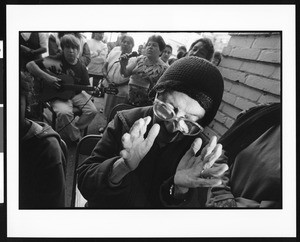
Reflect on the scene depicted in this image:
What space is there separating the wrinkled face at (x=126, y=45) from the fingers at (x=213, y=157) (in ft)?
2.26

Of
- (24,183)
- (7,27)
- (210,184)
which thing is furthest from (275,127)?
(7,27)

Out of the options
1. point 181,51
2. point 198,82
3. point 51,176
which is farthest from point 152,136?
point 51,176

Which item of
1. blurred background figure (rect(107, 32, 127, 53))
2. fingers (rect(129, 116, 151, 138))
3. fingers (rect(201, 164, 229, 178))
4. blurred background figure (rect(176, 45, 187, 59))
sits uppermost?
blurred background figure (rect(107, 32, 127, 53))

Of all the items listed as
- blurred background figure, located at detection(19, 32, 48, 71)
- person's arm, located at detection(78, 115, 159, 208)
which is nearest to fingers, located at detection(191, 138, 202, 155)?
person's arm, located at detection(78, 115, 159, 208)

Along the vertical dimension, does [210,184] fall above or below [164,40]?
below

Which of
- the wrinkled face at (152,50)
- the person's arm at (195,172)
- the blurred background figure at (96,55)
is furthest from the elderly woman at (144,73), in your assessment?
the person's arm at (195,172)

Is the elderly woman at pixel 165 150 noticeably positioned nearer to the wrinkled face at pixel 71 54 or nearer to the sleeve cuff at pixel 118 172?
the sleeve cuff at pixel 118 172

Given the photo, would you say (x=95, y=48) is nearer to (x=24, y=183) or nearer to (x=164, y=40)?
(x=164, y=40)

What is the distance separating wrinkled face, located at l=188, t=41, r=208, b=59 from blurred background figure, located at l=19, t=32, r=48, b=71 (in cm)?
77

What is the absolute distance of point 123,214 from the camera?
1.88 meters

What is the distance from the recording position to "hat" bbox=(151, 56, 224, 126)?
6.01 ft

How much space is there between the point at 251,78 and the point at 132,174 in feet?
2.65

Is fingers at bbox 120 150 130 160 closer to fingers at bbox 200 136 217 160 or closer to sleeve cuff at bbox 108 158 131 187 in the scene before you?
sleeve cuff at bbox 108 158 131 187

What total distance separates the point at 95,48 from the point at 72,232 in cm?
97
